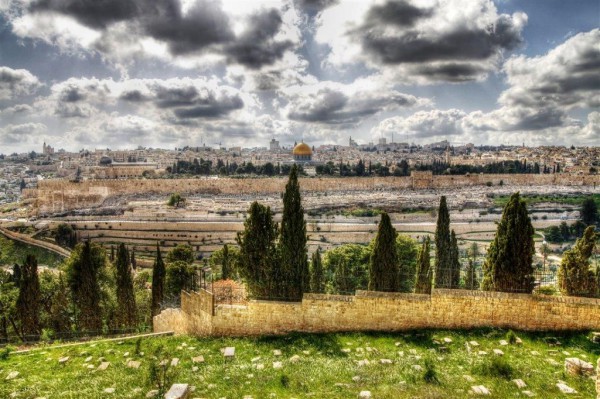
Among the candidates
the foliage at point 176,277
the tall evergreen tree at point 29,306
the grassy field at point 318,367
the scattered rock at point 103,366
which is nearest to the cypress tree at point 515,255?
the grassy field at point 318,367

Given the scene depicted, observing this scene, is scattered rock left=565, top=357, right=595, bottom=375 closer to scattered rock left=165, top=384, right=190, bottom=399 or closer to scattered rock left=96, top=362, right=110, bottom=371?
scattered rock left=165, top=384, right=190, bottom=399

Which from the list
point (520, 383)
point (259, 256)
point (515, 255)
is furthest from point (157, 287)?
point (520, 383)

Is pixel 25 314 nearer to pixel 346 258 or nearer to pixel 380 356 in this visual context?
pixel 380 356

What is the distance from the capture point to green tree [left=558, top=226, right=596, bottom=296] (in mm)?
9221

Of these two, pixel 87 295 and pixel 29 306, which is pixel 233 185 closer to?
pixel 87 295

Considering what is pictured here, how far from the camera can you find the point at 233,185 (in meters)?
71.4

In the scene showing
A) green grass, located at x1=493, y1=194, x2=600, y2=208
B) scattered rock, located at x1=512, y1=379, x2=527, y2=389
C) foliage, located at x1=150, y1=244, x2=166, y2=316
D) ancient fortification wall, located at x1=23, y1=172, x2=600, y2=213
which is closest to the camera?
scattered rock, located at x1=512, y1=379, x2=527, y2=389

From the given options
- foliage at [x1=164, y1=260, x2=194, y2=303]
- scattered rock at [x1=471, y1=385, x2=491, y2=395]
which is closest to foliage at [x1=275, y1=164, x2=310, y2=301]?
scattered rock at [x1=471, y1=385, x2=491, y2=395]

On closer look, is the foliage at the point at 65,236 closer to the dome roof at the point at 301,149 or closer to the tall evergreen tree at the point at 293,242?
the tall evergreen tree at the point at 293,242

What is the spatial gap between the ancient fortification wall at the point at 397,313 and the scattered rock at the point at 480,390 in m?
2.00

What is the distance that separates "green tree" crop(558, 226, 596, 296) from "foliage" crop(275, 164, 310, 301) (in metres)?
5.61

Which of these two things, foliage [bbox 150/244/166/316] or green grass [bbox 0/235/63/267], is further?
green grass [bbox 0/235/63/267]

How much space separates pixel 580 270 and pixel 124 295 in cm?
1319

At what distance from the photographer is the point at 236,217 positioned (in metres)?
47.2
